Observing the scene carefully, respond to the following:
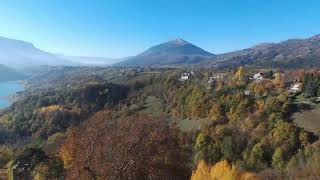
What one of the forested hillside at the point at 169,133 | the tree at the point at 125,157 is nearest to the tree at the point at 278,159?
the forested hillside at the point at 169,133

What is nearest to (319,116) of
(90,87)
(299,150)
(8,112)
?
(299,150)

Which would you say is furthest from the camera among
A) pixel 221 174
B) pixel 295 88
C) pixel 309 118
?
pixel 295 88

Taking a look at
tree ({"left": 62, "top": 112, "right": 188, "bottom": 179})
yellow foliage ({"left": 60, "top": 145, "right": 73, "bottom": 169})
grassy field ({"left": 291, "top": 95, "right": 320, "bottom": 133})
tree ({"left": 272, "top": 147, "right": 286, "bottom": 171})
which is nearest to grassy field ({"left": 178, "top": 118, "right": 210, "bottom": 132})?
grassy field ({"left": 291, "top": 95, "right": 320, "bottom": 133})

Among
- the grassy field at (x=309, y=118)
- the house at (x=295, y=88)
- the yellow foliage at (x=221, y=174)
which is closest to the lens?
the yellow foliage at (x=221, y=174)

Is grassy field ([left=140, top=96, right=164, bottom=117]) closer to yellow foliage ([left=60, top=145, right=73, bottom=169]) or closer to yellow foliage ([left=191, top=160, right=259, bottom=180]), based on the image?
yellow foliage ([left=191, top=160, right=259, bottom=180])

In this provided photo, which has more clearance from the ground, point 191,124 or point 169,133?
point 169,133

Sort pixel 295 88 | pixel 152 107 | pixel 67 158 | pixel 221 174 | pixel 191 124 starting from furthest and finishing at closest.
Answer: pixel 152 107
pixel 295 88
pixel 191 124
pixel 221 174
pixel 67 158

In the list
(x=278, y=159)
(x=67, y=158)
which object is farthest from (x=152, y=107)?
(x=67, y=158)

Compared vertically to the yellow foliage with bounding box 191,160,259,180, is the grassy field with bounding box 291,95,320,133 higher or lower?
higher

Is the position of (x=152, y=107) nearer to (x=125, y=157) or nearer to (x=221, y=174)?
(x=221, y=174)

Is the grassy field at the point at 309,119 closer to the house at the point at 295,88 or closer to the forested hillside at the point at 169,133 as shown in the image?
the forested hillside at the point at 169,133

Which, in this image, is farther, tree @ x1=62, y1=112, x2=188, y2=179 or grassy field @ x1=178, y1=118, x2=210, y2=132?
grassy field @ x1=178, y1=118, x2=210, y2=132
